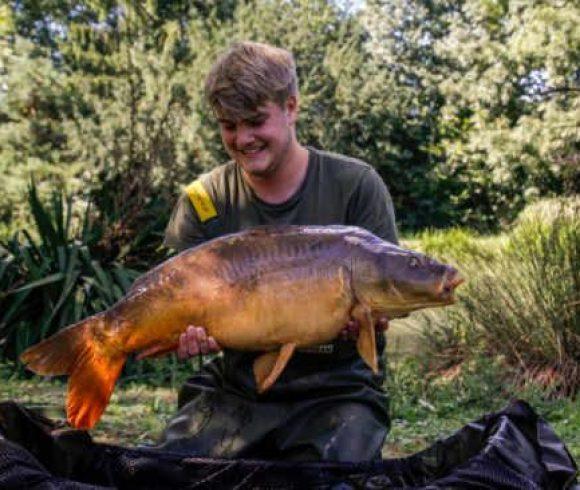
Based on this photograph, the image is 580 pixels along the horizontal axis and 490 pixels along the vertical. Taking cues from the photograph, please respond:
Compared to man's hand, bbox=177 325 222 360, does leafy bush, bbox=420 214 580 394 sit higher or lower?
lower

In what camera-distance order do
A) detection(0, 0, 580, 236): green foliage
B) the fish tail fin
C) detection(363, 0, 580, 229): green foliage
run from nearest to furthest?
the fish tail fin → detection(363, 0, 580, 229): green foliage → detection(0, 0, 580, 236): green foliage

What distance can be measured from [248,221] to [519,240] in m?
4.77

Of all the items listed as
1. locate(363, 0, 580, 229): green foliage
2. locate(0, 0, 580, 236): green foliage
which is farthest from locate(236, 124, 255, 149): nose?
locate(0, 0, 580, 236): green foliage

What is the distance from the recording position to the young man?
258 cm

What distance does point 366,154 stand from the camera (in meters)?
26.0

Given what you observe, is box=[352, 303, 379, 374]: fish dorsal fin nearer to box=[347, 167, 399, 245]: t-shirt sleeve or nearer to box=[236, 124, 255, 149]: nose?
box=[347, 167, 399, 245]: t-shirt sleeve

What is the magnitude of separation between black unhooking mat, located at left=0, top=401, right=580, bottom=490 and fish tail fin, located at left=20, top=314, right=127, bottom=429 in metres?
0.18

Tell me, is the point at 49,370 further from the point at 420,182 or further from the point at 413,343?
the point at 420,182

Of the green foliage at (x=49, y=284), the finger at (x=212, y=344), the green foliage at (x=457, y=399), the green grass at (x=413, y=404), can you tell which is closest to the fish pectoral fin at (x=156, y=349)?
the finger at (x=212, y=344)

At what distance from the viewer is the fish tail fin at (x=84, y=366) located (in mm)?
2338

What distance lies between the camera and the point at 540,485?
234cm

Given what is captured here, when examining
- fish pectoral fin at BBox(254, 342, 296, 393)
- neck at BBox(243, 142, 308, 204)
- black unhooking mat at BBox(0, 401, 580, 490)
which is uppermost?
neck at BBox(243, 142, 308, 204)

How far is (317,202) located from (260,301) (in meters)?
0.54

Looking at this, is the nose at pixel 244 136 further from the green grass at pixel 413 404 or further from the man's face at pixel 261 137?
the green grass at pixel 413 404
